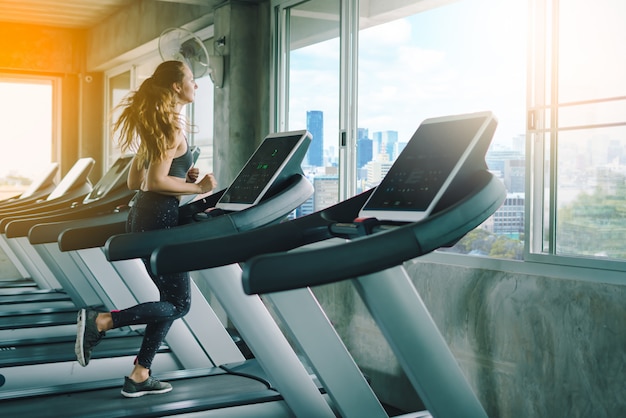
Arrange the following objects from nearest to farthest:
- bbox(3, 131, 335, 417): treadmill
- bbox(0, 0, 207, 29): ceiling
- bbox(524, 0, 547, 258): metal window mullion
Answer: bbox(3, 131, 335, 417): treadmill
bbox(524, 0, 547, 258): metal window mullion
bbox(0, 0, 207, 29): ceiling

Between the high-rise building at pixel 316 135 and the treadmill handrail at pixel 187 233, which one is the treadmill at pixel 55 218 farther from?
the treadmill handrail at pixel 187 233

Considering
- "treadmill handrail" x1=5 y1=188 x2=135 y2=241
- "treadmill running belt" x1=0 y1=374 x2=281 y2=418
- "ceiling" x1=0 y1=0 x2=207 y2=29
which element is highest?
"ceiling" x1=0 y1=0 x2=207 y2=29

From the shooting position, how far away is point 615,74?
2.88 m

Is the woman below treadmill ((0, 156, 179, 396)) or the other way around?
the other way around

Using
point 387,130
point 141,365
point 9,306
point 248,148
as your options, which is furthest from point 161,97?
point 9,306

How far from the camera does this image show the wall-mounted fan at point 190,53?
17.2 ft

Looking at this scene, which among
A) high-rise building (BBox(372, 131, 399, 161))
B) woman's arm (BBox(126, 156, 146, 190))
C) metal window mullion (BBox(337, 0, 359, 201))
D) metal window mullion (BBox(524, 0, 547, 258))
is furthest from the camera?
metal window mullion (BBox(337, 0, 359, 201))

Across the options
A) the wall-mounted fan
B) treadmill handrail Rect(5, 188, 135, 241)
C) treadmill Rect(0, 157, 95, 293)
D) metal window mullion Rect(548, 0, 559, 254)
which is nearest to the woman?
metal window mullion Rect(548, 0, 559, 254)

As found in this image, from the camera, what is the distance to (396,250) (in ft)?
5.30

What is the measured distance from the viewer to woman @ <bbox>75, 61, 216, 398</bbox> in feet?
10.2

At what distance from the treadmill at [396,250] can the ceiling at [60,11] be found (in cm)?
587

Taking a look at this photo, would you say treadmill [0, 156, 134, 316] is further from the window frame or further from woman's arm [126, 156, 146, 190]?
the window frame

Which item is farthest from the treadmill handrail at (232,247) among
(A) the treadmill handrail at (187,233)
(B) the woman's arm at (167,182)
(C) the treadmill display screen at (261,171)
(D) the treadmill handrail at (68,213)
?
(D) the treadmill handrail at (68,213)

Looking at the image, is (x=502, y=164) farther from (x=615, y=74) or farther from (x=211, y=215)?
(x=211, y=215)
